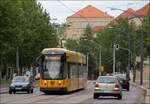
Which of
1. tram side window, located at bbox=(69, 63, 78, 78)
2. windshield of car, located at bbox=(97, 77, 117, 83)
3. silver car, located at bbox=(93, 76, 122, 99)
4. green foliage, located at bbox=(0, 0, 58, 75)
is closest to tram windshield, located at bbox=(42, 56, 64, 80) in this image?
tram side window, located at bbox=(69, 63, 78, 78)

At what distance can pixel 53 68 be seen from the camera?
117ft

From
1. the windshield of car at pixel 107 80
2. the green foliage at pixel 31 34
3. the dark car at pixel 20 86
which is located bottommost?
the dark car at pixel 20 86

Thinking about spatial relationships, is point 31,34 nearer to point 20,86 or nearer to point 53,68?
point 20,86

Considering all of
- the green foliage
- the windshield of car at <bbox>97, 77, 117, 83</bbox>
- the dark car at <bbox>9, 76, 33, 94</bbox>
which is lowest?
the dark car at <bbox>9, 76, 33, 94</bbox>

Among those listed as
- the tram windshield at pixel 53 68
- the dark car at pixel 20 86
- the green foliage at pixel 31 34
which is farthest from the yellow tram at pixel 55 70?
the green foliage at pixel 31 34

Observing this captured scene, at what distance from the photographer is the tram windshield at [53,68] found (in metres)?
35.4

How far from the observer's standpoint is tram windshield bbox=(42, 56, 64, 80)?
3544cm

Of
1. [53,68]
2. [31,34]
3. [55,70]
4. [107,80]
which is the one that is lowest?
[107,80]

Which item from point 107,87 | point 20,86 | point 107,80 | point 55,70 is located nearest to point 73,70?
point 55,70

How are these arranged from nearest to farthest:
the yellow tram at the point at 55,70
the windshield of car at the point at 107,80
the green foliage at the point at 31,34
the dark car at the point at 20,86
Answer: the windshield of car at the point at 107,80 → the yellow tram at the point at 55,70 → the dark car at the point at 20,86 → the green foliage at the point at 31,34

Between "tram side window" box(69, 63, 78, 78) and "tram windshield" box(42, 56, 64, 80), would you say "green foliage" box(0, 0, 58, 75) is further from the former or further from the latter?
"tram windshield" box(42, 56, 64, 80)

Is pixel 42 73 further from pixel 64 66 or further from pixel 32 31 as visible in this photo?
pixel 32 31

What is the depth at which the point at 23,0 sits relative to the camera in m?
69.4

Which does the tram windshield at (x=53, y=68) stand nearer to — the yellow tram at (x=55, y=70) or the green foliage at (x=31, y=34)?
the yellow tram at (x=55, y=70)
